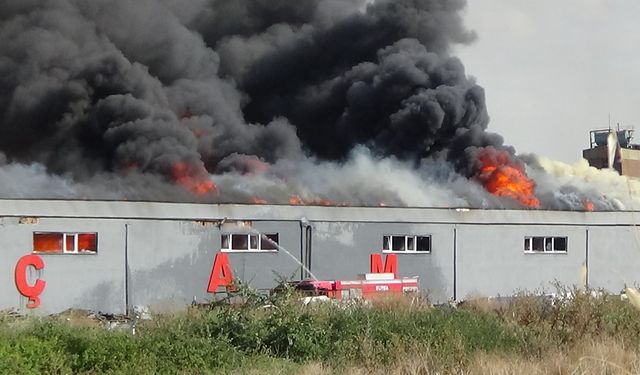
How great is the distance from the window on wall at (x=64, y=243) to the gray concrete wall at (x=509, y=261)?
1317 cm

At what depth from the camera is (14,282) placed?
26.7 m

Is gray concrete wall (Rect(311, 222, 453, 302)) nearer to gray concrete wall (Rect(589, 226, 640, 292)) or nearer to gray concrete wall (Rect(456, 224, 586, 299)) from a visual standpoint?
gray concrete wall (Rect(456, 224, 586, 299))

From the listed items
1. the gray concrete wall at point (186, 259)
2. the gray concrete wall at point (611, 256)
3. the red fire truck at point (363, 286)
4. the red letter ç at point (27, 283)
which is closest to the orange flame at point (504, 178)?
the gray concrete wall at point (611, 256)

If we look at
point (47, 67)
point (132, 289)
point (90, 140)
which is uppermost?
point (47, 67)

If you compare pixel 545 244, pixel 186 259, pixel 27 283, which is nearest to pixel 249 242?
pixel 186 259

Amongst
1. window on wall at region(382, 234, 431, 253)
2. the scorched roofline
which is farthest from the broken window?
the scorched roofline

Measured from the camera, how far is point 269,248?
30.5m

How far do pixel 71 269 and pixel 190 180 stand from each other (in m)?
13.8

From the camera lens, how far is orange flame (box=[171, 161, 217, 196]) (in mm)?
39719

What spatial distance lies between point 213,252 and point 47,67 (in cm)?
2142

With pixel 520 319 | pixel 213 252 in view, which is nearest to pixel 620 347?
pixel 520 319

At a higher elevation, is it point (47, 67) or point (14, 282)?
point (47, 67)

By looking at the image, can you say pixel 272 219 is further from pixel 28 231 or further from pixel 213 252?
pixel 28 231

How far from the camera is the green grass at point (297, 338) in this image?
45.1ft
